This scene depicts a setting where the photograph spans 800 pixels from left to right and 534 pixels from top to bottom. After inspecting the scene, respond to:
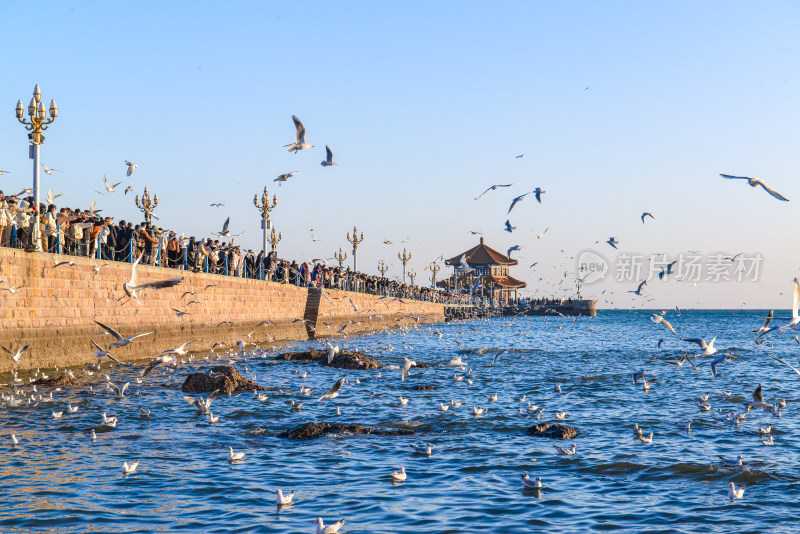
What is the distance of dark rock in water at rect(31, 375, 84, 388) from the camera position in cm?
1427

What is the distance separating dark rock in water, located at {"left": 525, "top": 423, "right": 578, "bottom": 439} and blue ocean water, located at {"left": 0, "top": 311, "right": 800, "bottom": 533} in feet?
0.60

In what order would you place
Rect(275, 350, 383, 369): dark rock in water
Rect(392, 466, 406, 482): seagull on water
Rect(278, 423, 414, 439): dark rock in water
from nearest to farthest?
1. Rect(392, 466, 406, 482): seagull on water
2. Rect(278, 423, 414, 439): dark rock in water
3. Rect(275, 350, 383, 369): dark rock in water

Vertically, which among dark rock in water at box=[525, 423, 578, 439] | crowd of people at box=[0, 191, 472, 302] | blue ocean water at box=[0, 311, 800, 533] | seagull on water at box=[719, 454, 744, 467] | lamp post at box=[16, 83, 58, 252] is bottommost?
blue ocean water at box=[0, 311, 800, 533]

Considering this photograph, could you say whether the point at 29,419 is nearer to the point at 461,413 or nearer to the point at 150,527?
the point at 150,527

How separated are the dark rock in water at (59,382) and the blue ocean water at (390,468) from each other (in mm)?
498

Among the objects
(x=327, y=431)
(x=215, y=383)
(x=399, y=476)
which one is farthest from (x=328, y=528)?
(x=215, y=383)

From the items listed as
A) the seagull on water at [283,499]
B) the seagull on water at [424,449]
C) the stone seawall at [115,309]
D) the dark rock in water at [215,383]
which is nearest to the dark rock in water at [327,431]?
the seagull on water at [424,449]

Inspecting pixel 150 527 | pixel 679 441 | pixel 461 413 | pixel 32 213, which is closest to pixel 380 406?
pixel 461 413

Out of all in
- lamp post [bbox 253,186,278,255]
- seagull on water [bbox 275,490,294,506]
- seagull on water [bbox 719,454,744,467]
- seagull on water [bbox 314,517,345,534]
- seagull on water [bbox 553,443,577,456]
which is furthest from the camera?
lamp post [bbox 253,186,278,255]


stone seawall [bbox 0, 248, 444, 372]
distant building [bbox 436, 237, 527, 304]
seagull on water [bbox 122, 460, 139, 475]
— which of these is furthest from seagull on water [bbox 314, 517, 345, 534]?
distant building [bbox 436, 237, 527, 304]

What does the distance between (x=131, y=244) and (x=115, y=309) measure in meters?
1.84

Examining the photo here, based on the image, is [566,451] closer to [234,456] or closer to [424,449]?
[424,449]

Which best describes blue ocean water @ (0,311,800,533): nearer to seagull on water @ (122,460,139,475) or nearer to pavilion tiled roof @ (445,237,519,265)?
seagull on water @ (122,460,139,475)

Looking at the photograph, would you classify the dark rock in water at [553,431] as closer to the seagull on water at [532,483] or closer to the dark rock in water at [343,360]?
the seagull on water at [532,483]
